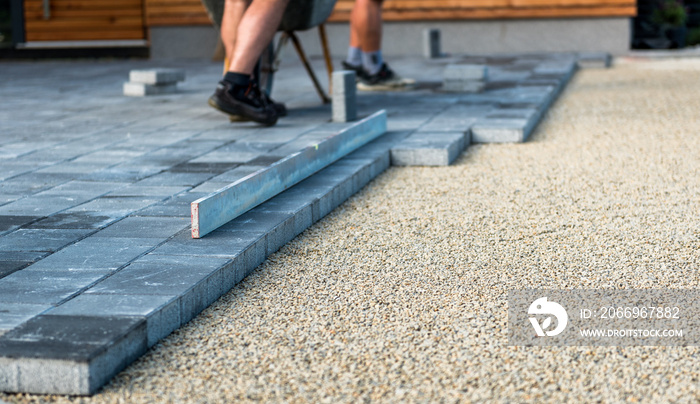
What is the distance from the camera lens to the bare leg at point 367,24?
5426 millimetres

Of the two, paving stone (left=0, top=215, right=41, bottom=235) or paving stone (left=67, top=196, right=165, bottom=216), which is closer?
paving stone (left=0, top=215, right=41, bottom=235)

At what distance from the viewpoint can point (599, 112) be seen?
5.19 meters

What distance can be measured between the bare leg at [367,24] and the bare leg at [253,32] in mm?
1622

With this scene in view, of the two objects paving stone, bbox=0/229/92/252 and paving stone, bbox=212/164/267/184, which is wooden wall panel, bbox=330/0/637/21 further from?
paving stone, bbox=0/229/92/252

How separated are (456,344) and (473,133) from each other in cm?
257

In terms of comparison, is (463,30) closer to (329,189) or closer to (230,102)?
(230,102)

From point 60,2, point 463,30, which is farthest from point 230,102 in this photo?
point 60,2

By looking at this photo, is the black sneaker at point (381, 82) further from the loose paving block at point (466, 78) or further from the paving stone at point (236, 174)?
the paving stone at point (236, 174)

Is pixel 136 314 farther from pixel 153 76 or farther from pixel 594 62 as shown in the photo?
pixel 594 62

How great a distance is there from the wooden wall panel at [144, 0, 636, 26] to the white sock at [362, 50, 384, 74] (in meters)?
4.34

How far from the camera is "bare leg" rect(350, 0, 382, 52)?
5426 mm

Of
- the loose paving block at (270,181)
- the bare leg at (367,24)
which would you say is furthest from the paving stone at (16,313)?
the bare leg at (367,24)

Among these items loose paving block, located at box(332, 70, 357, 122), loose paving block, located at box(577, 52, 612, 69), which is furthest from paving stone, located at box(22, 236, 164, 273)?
loose paving block, located at box(577, 52, 612, 69)

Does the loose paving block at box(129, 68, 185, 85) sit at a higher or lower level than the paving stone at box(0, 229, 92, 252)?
higher
